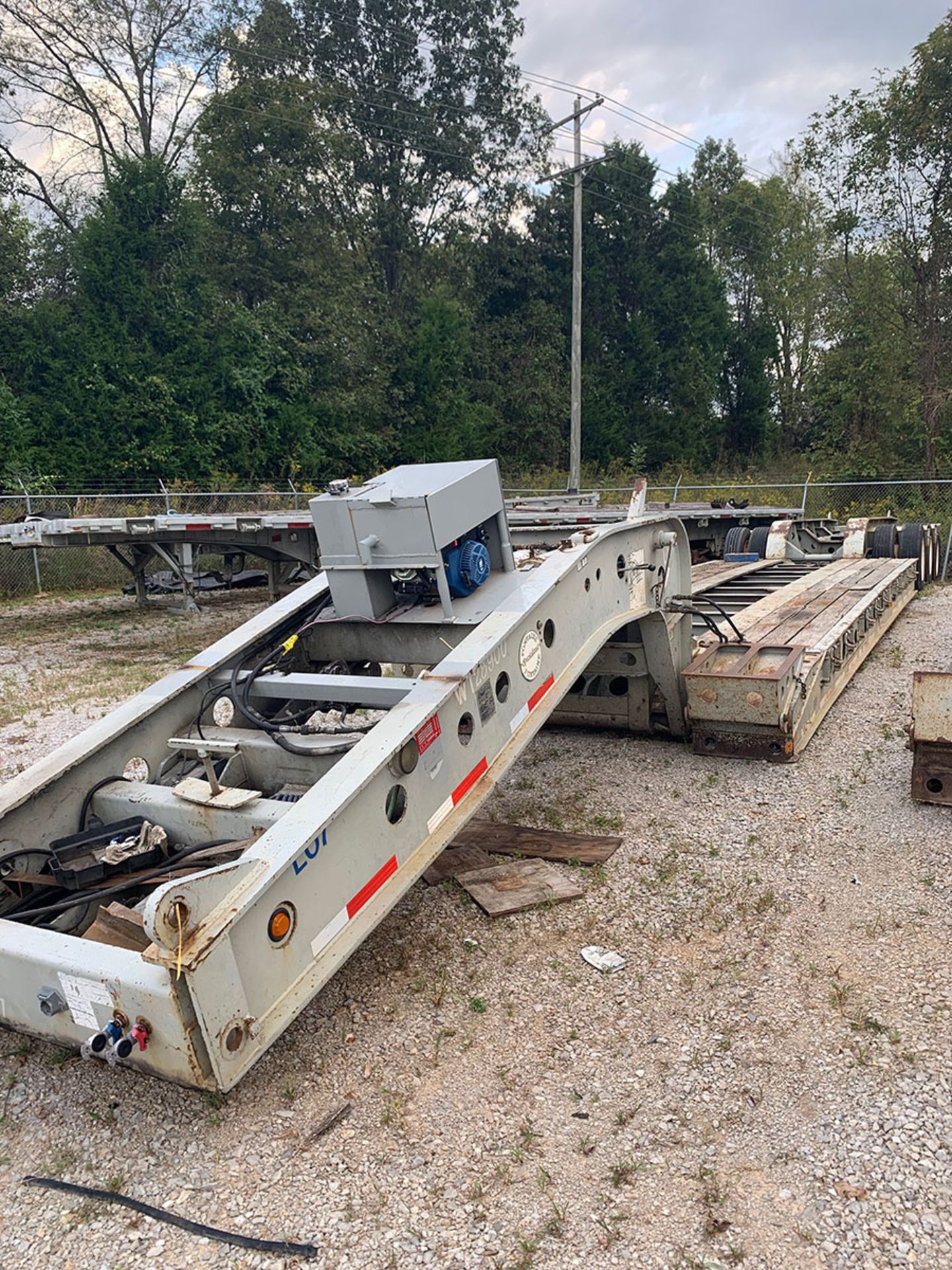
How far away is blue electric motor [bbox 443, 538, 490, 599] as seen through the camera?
3910 mm

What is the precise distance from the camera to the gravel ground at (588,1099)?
2188 millimetres

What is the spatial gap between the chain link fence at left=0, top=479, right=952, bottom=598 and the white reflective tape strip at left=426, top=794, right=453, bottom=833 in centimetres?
1084

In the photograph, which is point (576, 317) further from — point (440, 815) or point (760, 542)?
point (440, 815)

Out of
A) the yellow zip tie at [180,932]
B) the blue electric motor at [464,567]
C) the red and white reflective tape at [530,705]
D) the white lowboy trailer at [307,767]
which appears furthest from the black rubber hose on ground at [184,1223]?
the blue electric motor at [464,567]

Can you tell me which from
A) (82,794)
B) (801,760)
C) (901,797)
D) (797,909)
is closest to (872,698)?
(801,760)

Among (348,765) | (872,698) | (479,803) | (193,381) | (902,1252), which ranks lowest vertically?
(872,698)

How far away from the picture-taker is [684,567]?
17.3 feet

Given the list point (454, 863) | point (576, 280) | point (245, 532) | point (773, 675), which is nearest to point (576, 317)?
point (576, 280)

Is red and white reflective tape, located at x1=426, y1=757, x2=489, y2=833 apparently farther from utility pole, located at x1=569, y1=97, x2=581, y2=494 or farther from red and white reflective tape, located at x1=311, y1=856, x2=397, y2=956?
utility pole, located at x1=569, y1=97, x2=581, y2=494

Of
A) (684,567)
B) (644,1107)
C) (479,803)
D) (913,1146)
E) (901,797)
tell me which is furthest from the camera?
(684,567)

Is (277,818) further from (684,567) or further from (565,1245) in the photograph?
(684,567)

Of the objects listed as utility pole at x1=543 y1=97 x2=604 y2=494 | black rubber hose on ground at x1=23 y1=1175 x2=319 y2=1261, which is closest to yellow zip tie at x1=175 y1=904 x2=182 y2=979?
black rubber hose on ground at x1=23 y1=1175 x2=319 y2=1261

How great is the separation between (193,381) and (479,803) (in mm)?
21058

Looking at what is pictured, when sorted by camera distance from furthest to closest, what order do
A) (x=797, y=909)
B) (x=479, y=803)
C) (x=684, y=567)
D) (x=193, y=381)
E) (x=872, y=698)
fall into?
(x=193, y=381) < (x=872, y=698) < (x=684, y=567) < (x=797, y=909) < (x=479, y=803)
